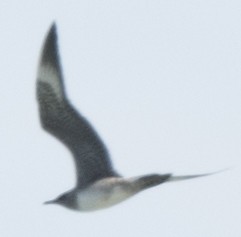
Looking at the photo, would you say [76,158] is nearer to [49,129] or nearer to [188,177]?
[49,129]

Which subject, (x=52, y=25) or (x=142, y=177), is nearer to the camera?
(x=142, y=177)

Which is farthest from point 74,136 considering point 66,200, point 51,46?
point 51,46

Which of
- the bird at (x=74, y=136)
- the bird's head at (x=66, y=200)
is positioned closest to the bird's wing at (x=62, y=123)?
the bird at (x=74, y=136)

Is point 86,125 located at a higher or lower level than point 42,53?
lower

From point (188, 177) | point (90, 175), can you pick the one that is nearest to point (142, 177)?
point (188, 177)

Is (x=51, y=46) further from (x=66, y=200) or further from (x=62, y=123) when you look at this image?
(x=66, y=200)

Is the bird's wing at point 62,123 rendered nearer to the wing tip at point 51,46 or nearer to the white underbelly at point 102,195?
the wing tip at point 51,46

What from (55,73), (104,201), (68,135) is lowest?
(104,201)

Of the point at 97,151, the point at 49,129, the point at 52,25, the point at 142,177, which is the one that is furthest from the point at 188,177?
the point at 52,25
